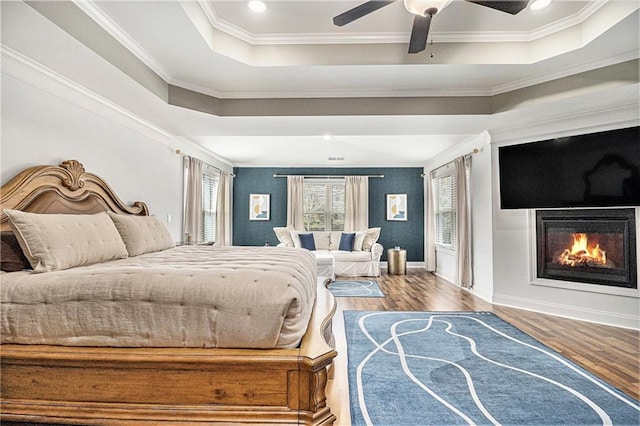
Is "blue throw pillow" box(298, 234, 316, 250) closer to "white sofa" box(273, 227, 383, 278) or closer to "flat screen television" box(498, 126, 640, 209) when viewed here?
"white sofa" box(273, 227, 383, 278)

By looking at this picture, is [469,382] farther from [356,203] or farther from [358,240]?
[356,203]

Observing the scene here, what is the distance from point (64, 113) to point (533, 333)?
189 inches

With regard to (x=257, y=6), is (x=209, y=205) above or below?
below

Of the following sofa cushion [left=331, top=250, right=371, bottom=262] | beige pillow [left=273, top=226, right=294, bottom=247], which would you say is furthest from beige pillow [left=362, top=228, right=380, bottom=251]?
beige pillow [left=273, top=226, right=294, bottom=247]

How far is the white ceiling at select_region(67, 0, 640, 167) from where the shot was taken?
2.58 m

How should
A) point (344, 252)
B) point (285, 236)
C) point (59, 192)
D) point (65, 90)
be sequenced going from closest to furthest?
point (59, 192)
point (65, 90)
point (344, 252)
point (285, 236)

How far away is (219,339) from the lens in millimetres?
1541

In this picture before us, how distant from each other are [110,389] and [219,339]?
568 mm

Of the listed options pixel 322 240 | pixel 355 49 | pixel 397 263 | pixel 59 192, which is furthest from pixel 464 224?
pixel 59 192

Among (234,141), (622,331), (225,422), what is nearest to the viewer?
(225,422)

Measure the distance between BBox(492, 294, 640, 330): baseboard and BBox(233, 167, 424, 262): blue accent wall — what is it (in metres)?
3.33

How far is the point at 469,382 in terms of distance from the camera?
220 centimetres

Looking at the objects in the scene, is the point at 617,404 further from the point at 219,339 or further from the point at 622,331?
the point at 219,339

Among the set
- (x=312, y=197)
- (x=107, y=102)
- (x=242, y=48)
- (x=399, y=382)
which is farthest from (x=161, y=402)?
(x=312, y=197)
